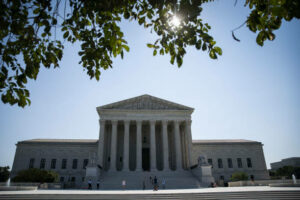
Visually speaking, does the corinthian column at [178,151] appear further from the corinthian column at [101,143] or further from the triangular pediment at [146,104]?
the corinthian column at [101,143]

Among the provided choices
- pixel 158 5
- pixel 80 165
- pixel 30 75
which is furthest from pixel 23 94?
pixel 80 165

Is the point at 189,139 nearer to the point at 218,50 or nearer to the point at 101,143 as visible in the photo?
the point at 101,143

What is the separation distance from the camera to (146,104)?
42.8 meters

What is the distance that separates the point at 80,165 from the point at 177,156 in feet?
74.1

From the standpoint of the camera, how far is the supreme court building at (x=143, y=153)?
34125mm

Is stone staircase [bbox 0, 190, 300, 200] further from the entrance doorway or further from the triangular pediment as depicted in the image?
the entrance doorway

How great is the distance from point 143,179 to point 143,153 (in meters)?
12.3

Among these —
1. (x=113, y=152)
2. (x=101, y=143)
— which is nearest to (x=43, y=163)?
(x=101, y=143)

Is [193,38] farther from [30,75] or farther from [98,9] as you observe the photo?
[30,75]

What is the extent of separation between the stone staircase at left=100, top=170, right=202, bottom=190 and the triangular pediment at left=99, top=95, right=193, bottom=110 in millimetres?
12346

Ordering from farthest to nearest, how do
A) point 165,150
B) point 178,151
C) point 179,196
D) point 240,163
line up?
point 240,163 < point 165,150 < point 178,151 < point 179,196

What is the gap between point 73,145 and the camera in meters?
49.3

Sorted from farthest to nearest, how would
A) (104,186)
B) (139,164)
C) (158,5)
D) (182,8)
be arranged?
1. (139,164)
2. (104,186)
3. (158,5)
4. (182,8)

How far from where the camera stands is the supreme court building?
34125 millimetres
